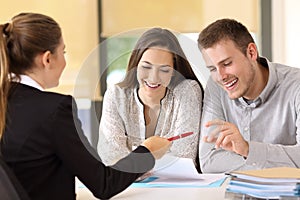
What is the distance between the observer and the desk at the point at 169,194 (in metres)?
1.45

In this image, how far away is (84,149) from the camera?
1322mm

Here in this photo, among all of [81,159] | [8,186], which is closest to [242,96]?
[81,159]

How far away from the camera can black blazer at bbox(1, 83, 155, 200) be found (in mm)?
1288

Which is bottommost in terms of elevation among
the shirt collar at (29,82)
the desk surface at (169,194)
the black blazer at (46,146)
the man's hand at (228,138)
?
the desk surface at (169,194)

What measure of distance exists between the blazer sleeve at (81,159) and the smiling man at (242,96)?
19.7 inches

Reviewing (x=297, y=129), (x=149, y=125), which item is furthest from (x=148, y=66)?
(x=297, y=129)

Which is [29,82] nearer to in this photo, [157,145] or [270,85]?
[157,145]

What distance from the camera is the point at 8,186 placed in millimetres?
1073

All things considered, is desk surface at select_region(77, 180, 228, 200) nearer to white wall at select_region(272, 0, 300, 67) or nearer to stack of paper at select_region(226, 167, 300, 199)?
stack of paper at select_region(226, 167, 300, 199)

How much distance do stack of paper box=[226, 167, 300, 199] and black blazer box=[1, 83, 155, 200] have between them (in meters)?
0.35

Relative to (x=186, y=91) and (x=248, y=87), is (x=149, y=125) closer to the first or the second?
(x=186, y=91)

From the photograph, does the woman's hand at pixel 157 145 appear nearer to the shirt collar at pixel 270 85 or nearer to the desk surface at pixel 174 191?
the desk surface at pixel 174 191

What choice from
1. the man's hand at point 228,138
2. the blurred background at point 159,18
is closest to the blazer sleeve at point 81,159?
the man's hand at point 228,138

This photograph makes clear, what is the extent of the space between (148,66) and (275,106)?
57cm
